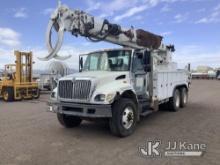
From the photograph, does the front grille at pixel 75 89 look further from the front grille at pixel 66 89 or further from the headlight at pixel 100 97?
the headlight at pixel 100 97

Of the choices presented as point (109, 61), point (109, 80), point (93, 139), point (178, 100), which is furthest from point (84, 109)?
point (178, 100)

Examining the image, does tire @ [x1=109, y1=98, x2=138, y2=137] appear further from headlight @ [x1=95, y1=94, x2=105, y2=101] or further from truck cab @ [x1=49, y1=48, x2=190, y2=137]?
headlight @ [x1=95, y1=94, x2=105, y2=101]

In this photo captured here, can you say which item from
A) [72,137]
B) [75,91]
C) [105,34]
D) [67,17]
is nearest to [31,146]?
[72,137]

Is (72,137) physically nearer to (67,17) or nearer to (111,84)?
(111,84)

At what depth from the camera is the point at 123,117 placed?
6520 mm

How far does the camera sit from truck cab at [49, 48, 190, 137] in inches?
246

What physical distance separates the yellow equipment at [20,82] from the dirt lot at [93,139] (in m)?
6.21

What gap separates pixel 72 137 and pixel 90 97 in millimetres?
1184

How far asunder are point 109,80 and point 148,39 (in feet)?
13.6

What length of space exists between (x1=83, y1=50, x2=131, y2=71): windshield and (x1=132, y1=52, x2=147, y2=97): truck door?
25 centimetres

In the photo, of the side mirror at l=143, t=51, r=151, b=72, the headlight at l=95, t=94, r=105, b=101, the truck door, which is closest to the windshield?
the truck door

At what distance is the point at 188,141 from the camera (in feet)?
19.9

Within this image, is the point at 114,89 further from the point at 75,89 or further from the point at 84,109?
the point at 75,89

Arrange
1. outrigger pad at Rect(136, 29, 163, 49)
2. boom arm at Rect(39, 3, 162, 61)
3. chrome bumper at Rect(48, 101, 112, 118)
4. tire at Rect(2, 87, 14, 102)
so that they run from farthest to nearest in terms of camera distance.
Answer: tire at Rect(2, 87, 14, 102) → outrigger pad at Rect(136, 29, 163, 49) → boom arm at Rect(39, 3, 162, 61) → chrome bumper at Rect(48, 101, 112, 118)
